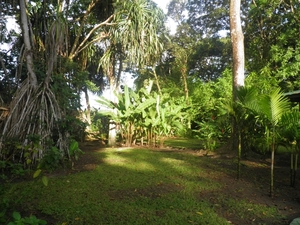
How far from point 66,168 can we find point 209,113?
29.5 feet

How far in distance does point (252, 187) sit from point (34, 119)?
4.02 metres

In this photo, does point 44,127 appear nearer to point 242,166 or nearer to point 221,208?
point 221,208

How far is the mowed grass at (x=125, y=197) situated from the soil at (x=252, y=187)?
0.37 ft

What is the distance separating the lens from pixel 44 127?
488 cm

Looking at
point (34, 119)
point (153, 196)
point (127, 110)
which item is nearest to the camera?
point (153, 196)

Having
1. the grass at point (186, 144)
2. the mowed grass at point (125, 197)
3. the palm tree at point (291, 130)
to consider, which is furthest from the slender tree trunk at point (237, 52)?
the mowed grass at point (125, 197)

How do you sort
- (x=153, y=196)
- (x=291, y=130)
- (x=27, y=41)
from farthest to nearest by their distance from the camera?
(x=27, y=41) → (x=291, y=130) → (x=153, y=196)

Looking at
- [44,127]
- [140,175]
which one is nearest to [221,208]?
[140,175]

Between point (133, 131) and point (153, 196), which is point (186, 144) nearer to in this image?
point (133, 131)

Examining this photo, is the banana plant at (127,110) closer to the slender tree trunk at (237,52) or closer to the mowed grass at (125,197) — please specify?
the slender tree trunk at (237,52)

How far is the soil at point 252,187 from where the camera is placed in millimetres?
3332

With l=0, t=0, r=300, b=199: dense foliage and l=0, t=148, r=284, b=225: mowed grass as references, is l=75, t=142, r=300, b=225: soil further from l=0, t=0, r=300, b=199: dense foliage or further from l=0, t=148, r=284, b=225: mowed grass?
l=0, t=0, r=300, b=199: dense foliage

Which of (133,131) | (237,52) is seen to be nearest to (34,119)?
(133,131)

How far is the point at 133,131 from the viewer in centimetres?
920
